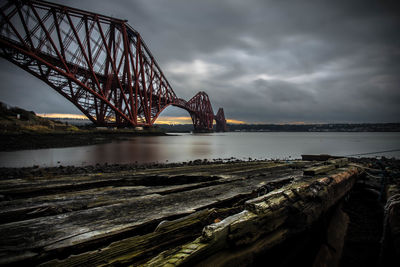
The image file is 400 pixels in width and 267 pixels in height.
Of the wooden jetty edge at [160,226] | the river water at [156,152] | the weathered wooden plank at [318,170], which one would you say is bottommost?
the river water at [156,152]

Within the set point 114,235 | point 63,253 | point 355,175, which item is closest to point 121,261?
point 114,235

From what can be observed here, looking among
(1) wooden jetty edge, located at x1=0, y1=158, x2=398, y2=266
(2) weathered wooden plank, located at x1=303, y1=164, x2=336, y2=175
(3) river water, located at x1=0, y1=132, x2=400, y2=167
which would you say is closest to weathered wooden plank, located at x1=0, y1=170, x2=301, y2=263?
(1) wooden jetty edge, located at x1=0, y1=158, x2=398, y2=266

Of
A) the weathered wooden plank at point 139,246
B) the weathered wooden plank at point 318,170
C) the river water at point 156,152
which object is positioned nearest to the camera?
the weathered wooden plank at point 139,246

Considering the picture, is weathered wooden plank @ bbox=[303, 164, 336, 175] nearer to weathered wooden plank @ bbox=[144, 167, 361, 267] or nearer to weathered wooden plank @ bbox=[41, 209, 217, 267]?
weathered wooden plank @ bbox=[144, 167, 361, 267]

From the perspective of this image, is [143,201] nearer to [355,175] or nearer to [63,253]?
[63,253]

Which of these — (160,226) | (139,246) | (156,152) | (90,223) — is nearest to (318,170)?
(160,226)

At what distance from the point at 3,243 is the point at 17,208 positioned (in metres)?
0.69

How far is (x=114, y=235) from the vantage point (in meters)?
1.03

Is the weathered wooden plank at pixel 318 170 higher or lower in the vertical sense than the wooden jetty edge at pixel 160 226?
higher

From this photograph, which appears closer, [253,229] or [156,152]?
[253,229]

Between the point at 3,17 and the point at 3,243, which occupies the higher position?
the point at 3,17

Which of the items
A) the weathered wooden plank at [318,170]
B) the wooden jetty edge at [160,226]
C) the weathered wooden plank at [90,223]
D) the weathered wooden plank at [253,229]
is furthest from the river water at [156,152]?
the weathered wooden plank at [253,229]

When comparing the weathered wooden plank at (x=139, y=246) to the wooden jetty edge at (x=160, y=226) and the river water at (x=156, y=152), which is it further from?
the river water at (x=156, y=152)

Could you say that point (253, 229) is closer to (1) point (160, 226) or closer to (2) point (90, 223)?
(1) point (160, 226)
